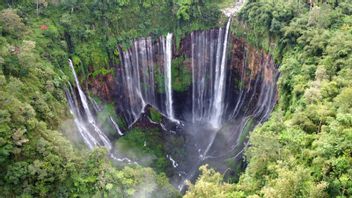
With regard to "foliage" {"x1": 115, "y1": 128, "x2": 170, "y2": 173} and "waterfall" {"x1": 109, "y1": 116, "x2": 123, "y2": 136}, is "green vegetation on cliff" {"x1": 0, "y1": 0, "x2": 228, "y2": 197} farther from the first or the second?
"waterfall" {"x1": 109, "y1": 116, "x2": 123, "y2": 136}

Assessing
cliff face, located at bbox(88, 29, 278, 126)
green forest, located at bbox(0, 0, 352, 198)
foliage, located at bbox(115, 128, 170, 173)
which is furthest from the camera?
cliff face, located at bbox(88, 29, 278, 126)

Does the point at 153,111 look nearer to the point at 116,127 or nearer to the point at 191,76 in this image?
the point at 116,127

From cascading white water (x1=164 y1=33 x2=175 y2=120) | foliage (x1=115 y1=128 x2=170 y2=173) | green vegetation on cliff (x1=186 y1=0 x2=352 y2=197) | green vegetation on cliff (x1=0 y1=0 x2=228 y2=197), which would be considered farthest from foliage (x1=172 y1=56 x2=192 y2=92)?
green vegetation on cliff (x1=186 y1=0 x2=352 y2=197)

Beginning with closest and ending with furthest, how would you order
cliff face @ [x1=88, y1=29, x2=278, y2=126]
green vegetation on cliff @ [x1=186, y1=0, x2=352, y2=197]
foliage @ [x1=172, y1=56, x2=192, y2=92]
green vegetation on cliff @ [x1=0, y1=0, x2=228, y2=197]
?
green vegetation on cliff @ [x1=186, y1=0, x2=352, y2=197] → green vegetation on cliff @ [x1=0, y1=0, x2=228, y2=197] → cliff face @ [x1=88, y1=29, x2=278, y2=126] → foliage @ [x1=172, y1=56, x2=192, y2=92]

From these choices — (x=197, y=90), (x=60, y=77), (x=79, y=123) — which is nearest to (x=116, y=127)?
(x=79, y=123)

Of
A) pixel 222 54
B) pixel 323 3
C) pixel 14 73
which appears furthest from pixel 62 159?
pixel 323 3

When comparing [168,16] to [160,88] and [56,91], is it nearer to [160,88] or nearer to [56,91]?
[160,88]
